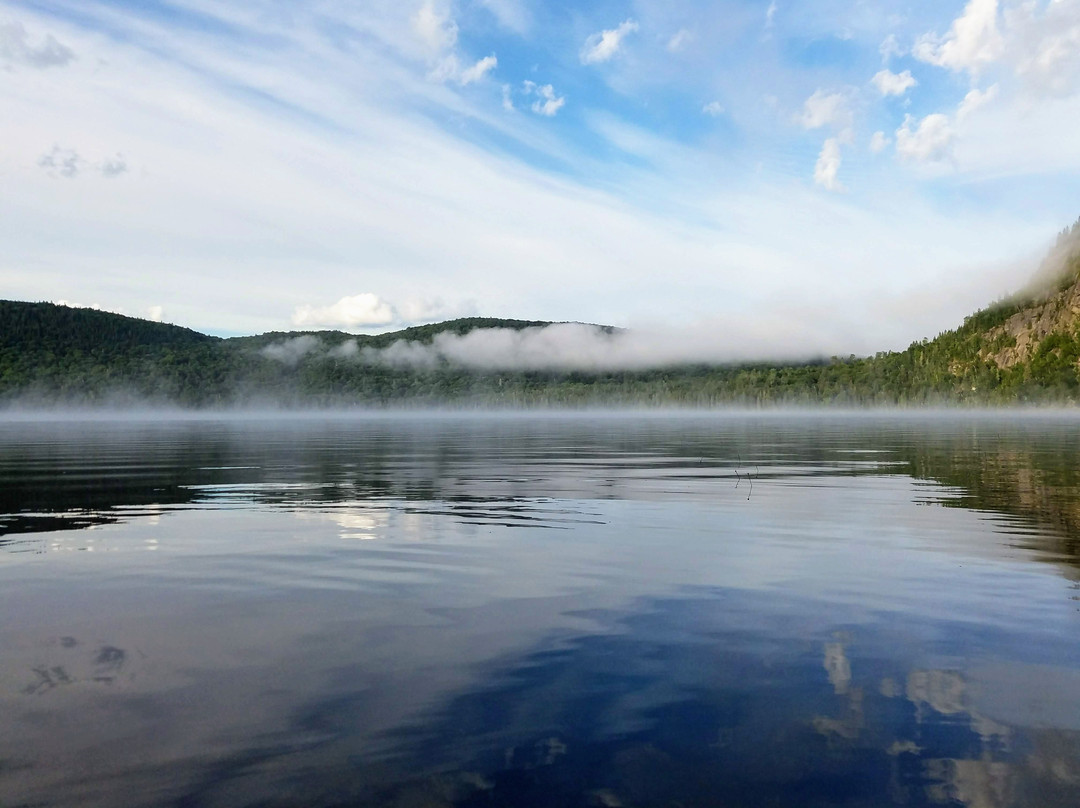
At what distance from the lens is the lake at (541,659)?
7734mm

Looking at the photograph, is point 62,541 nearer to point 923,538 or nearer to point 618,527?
point 618,527

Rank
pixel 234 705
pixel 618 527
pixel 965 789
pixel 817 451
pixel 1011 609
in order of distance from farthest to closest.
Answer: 1. pixel 817 451
2. pixel 618 527
3. pixel 1011 609
4. pixel 234 705
5. pixel 965 789

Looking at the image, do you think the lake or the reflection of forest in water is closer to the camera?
the lake

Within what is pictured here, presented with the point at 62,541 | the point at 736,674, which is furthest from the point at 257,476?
the point at 736,674

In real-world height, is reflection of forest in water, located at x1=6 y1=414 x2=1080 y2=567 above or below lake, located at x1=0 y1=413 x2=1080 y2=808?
above

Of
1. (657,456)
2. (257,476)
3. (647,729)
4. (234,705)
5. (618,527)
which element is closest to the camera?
(647,729)

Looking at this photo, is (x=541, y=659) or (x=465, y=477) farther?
(x=465, y=477)

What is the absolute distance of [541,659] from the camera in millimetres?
11281

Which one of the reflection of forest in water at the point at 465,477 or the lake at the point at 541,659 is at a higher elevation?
the reflection of forest in water at the point at 465,477

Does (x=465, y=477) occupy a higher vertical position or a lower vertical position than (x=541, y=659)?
higher

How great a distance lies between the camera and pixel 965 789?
296 inches

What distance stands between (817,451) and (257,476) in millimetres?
40229

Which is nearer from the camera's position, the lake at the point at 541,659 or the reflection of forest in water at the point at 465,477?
the lake at the point at 541,659

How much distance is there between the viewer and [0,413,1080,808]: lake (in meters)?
7.73
